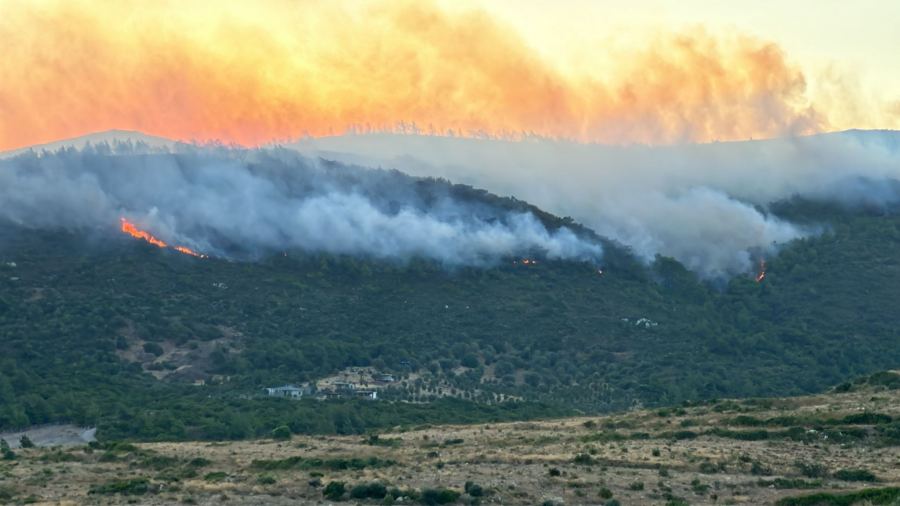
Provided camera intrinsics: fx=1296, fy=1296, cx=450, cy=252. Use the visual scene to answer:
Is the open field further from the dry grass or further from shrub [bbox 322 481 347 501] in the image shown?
shrub [bbox 322 481 347 501]

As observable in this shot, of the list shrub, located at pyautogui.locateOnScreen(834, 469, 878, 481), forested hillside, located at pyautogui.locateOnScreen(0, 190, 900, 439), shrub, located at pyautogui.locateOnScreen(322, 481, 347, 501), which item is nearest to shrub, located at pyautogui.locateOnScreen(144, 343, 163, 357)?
forested hillside, located at pyautogui.locateOnScreen(0, 190, 900, 439)

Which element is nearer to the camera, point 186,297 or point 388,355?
point 388,355

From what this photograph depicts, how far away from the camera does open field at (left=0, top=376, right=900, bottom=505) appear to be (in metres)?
62.8

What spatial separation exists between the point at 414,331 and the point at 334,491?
108 metres

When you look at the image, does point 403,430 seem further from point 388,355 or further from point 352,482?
point 388,355

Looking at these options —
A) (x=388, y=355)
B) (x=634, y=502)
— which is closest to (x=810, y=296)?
(x=388, y=355)

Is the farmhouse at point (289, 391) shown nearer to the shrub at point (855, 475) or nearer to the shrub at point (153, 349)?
the shrub at point (153, 349)

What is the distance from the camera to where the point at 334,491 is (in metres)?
62.6

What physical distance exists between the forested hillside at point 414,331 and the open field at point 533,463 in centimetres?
3215

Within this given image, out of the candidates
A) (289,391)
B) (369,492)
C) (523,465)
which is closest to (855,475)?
(523,465)

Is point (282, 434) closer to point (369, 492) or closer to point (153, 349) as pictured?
point (369, 492)

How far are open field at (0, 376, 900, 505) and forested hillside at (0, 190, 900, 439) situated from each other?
105 ft

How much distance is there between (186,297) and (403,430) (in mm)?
78896

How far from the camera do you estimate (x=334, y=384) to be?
145625 millimetres
